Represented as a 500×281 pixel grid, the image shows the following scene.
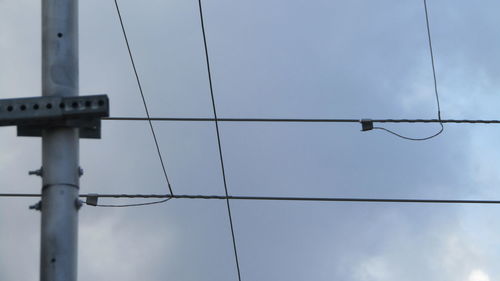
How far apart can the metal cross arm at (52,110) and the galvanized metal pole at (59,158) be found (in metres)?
0.21

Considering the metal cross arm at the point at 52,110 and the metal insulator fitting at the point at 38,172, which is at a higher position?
the metal cross arm at the point at 52,110

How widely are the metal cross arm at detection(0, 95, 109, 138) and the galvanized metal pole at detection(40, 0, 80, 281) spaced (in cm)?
21

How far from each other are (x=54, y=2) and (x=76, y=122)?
4.15 feet

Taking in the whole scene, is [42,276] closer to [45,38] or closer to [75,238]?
[75,238]

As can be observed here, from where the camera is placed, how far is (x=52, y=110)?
1123cm

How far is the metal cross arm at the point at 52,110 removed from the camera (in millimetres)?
11227

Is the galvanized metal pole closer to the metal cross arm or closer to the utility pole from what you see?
the utility pole

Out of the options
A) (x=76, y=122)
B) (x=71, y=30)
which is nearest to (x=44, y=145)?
(x=76, y=122)

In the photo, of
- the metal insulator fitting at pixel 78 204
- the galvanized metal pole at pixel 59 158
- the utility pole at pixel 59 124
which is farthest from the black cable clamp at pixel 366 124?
the metal insulator fitting at pixel 78 204

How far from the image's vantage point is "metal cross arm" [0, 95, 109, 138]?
11.2 metres

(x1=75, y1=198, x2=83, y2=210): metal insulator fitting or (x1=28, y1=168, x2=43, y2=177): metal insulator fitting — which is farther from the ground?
(x1=28, y1=168, x2=43, y2=177): metal insulator fitting

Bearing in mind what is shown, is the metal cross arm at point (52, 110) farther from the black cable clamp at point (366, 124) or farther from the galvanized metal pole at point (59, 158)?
the black cable clamp at point (366, 124)

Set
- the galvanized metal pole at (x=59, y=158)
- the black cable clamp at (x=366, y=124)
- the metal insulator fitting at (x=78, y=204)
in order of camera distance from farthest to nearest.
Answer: the black cable clamp at (x=366, y=124) < the metal insulator fitting at (x=78, y=204) < the galvanized metal pole at (x=59, y=158)

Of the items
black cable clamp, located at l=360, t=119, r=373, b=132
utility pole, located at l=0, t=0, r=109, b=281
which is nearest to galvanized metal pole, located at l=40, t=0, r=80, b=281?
utility pole, located at l=0, t=0, r=109, b=281
